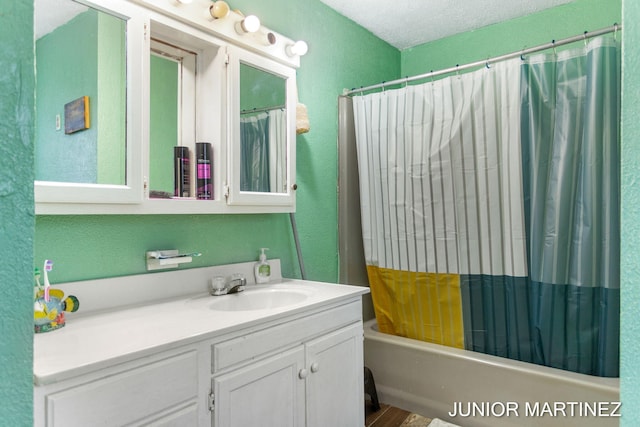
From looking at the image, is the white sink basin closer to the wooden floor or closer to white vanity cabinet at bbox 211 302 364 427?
white vanity cabinet at bbox 211 302 364 427

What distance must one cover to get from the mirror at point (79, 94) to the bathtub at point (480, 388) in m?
1.72

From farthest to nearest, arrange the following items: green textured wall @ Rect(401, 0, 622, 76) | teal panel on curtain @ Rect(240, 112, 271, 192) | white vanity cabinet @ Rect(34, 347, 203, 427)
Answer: green textured wall @ Rect(401, 0, 622, 76) < teal panel on curtain @ Rect(240, 112, 271, 192) < white vanity cabinet @ Rect(34, 347, 203, 427)

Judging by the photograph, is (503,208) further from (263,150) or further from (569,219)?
(263,150)

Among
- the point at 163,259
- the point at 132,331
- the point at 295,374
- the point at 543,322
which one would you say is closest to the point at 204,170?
the point at 163,259

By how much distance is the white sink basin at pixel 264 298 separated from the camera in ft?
5.61

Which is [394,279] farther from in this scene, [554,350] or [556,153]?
[556,153]

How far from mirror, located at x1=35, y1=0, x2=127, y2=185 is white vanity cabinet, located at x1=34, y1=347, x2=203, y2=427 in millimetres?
637

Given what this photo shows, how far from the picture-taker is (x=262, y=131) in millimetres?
1916

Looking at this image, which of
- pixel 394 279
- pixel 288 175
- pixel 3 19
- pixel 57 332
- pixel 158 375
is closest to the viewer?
pixel 3 19

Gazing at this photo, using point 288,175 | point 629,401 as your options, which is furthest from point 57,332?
point 629,401

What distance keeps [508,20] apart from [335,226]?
1732 mm

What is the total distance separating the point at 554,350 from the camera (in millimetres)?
1942

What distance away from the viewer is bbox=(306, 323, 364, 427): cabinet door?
61.4 inches

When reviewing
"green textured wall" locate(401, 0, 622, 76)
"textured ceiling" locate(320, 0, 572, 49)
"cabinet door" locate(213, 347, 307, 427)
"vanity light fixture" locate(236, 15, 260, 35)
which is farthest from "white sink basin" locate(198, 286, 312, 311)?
"green textured wall" locate(401, 0, 622, 76)
